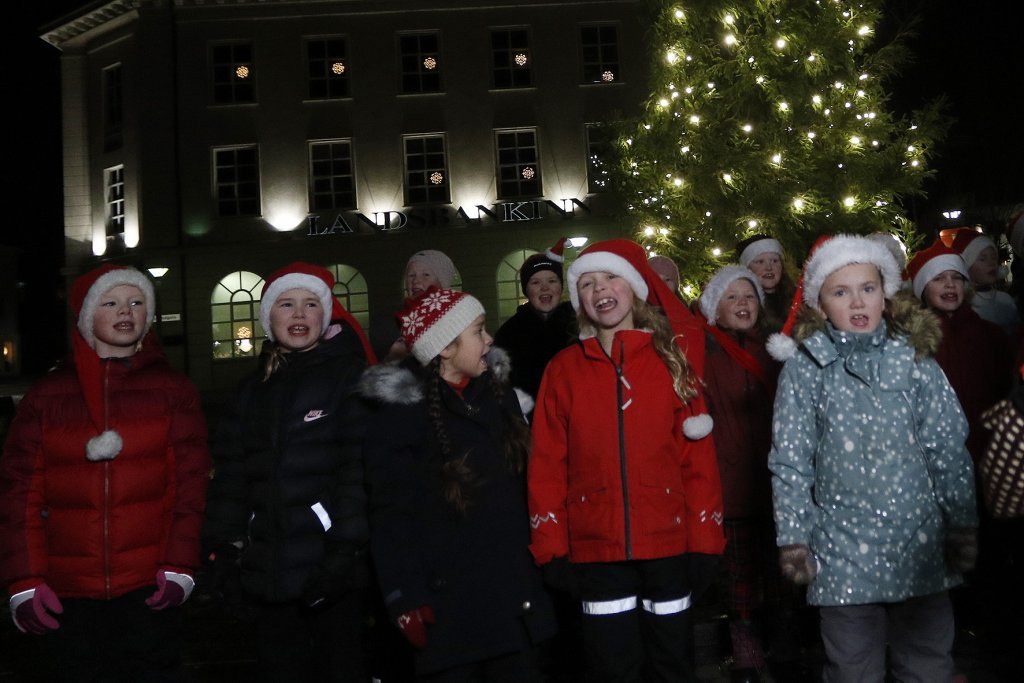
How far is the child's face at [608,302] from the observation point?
4.31 meters

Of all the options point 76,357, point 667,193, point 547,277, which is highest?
point 667,193

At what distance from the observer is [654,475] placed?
3.96m

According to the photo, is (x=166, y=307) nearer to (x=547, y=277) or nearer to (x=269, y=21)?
(x=269, y=21)

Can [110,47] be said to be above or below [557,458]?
above

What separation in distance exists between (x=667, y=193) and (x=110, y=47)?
22.7m

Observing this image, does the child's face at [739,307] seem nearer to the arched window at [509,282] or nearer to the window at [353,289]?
the arched window at [509,282]

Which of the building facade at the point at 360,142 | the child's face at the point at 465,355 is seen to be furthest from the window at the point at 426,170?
the child's face at the point at 465,355

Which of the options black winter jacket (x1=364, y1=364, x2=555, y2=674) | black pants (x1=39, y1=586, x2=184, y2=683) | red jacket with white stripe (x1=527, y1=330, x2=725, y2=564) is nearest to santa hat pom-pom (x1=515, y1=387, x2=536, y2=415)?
red jacket with white stripe (x1=527, y1=330, x2=725, y2=564)

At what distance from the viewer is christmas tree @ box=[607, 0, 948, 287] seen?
1336cm

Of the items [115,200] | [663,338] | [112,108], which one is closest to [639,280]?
[663,338]

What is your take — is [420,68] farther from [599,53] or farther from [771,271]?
[771,271]

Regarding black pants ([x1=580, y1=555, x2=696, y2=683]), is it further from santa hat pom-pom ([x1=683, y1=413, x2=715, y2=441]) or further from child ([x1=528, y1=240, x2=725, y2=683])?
santa hat pom-pom ([x1=683, y1=413, x2=715, y2=441])

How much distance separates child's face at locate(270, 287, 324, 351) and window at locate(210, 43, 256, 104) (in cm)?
2488

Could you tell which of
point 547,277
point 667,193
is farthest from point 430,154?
point 547,277
